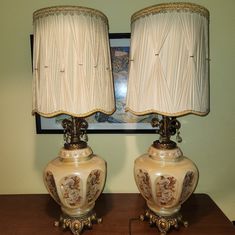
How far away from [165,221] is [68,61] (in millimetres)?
739

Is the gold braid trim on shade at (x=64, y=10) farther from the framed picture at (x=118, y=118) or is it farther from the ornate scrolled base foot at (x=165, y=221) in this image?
the ornate scrolled base foot at (x=165, y=221)

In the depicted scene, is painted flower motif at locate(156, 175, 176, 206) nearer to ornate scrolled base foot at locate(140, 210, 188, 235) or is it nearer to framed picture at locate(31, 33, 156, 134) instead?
ornate scrolled base foot at locate(140, 210, 188, 235)

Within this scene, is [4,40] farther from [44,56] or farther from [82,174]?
[82,174]

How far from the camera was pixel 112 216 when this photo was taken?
96 cm

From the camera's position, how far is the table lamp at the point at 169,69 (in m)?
0.71

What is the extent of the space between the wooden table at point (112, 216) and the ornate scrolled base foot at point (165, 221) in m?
0.02

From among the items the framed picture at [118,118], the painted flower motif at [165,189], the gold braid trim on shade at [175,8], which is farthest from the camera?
the framed picture at [118,118]

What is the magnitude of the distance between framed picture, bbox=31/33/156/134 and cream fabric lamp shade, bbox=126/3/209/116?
347 millimetres

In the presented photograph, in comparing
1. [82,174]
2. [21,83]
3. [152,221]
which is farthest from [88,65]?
[152,221]

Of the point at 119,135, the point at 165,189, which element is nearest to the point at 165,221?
the point at 165,189

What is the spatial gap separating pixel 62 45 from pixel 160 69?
35 cm

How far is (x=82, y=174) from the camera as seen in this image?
82 cm

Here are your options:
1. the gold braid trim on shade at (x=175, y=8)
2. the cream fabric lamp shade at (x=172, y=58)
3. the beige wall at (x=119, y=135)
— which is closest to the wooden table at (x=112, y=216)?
the beige wall at (x=119, y=135)

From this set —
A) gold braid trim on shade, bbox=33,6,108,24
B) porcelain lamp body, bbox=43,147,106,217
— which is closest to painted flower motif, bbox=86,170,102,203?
porcelain lamp body, bbox=43,147,106,217
